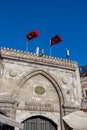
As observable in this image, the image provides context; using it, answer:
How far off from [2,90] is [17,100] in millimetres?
1545

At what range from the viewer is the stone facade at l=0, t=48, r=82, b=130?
1554 cm

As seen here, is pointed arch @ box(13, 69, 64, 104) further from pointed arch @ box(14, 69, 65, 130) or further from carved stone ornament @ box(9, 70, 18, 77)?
carved stone ornament @ box(9, 70, 18, 77)

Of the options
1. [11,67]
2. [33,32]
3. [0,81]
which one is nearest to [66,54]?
[33,32]

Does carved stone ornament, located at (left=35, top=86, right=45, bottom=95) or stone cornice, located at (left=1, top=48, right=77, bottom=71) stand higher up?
stone cornice, located at (left=1, top=48, right=77, bottom=71)

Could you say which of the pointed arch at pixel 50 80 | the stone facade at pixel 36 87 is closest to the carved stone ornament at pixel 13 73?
the stone facade at pixel 36 87

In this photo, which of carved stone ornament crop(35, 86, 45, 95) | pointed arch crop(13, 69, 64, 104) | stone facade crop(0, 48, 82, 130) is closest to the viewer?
stone facade crop(0, 48, 82, 130)

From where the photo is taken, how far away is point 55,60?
1884 cm

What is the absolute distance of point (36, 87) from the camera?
17000 millimetres

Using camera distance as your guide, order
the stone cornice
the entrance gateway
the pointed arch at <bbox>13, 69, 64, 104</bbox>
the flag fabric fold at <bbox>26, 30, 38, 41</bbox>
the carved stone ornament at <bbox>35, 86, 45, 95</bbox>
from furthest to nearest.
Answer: the flag fabric fold at <bbox>26, 30, 38, 41</bbox>
the carved stone ornament at <bbox>35, 86, 45, 95</bbox>
the pointed arch at <bbox>13, 69, 64, 104</bbox>
the stone cornice
the entrance gateway

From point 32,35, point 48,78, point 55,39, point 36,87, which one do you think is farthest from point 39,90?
point 55,39

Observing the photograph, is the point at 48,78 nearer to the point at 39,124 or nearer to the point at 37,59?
the point at 37,59

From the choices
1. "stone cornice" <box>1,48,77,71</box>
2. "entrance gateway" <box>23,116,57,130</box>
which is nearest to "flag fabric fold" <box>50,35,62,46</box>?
"stone cornice" <box>1,48,77,71</box>

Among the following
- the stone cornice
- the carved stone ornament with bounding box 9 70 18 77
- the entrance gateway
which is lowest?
the entrance gateway

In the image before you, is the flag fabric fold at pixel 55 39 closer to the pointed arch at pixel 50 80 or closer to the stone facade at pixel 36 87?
the stone facade at pixel 36 87
